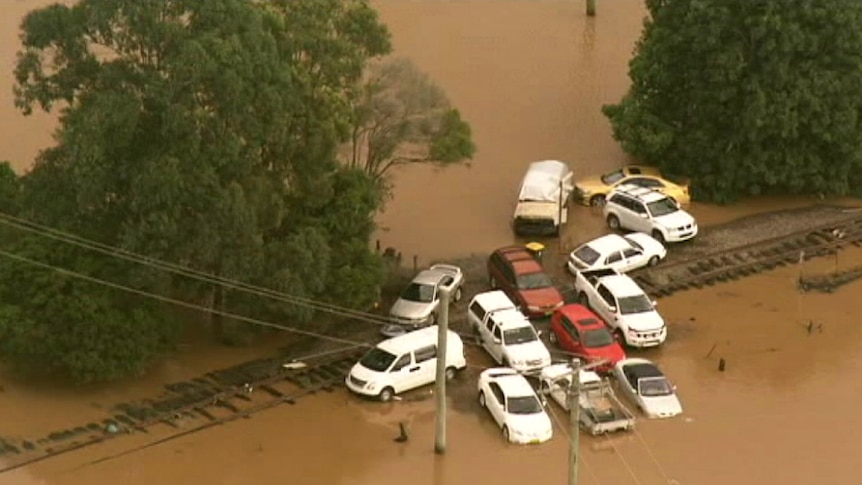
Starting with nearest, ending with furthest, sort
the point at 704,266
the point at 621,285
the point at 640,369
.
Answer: the point at 640,369 → the point at 621,285 → the point at 704,266

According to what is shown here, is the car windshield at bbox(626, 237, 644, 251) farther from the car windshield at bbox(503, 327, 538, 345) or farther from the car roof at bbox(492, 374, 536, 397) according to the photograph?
the car roof at bbox(492, 374, 536, 397)

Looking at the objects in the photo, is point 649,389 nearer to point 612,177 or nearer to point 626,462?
point 626,462

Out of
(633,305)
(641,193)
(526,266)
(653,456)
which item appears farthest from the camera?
(641,193)

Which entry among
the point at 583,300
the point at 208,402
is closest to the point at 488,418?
the point at 583,300

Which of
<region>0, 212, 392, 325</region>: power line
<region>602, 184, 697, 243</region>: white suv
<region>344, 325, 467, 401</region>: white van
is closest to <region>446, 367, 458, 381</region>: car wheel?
<region>344, 325, 467, 401</region>: white van

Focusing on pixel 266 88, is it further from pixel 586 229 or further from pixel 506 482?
pixel 586 229

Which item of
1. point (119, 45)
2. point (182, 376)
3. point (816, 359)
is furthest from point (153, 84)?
point (816, 359)

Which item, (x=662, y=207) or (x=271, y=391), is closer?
(x=271, y=391)

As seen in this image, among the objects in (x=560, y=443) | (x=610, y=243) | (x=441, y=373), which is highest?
(x=610, y=243)
